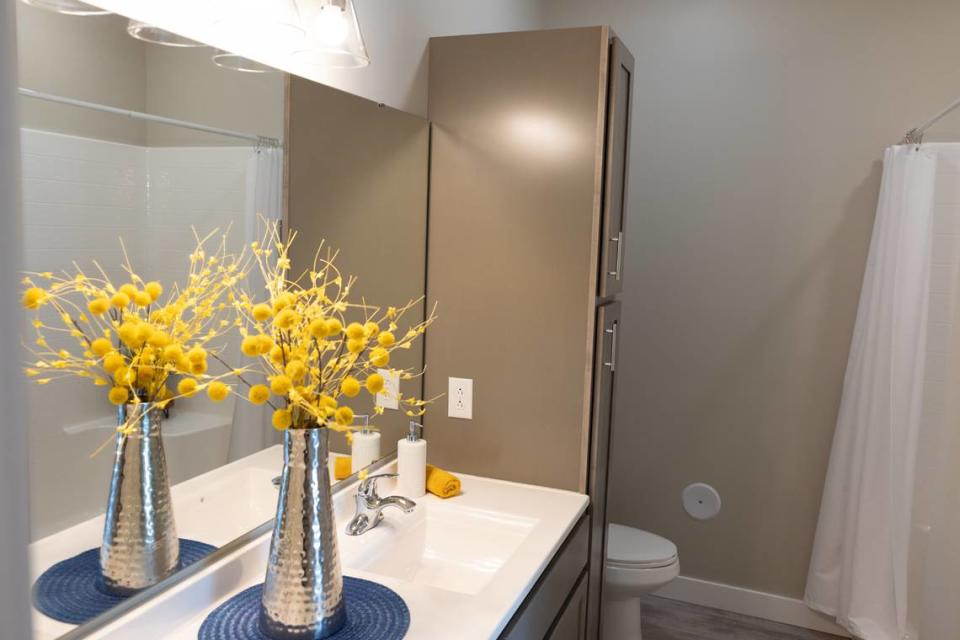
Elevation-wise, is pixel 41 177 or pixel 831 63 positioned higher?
pixel 831 63

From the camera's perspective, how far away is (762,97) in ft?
9.95

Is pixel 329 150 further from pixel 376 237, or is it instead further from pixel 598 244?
pixel 598 244

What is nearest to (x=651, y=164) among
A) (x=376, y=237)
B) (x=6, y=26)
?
(x=376, y=237)

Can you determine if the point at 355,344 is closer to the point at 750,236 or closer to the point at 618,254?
the point at 618,254

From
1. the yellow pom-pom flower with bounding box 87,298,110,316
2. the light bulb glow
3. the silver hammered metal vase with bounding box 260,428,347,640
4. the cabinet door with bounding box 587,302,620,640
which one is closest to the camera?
the yellow pom-pom flower with bounding box 87,298,110,316

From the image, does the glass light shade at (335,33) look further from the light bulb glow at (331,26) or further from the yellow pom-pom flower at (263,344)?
the yellow pom-pom flower at (263,344)

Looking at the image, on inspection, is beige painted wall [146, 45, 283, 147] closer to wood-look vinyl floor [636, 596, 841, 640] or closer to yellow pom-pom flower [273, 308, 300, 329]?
yellow pom-pom flower [273, 308, 300, 329]

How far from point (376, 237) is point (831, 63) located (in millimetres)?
1937

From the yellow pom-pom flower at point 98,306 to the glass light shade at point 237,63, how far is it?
19.8 inches

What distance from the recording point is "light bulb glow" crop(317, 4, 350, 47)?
1619 mm

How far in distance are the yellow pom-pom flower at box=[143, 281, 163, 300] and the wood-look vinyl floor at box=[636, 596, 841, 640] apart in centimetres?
248

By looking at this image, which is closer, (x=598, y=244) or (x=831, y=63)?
(x=598, y=244)

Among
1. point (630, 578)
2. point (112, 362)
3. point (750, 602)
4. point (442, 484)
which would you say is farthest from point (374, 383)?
point (750, 602)

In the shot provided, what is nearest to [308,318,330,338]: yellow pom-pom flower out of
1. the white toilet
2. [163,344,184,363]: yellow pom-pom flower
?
[163,344,184,363]: yellow pom-pom flower
